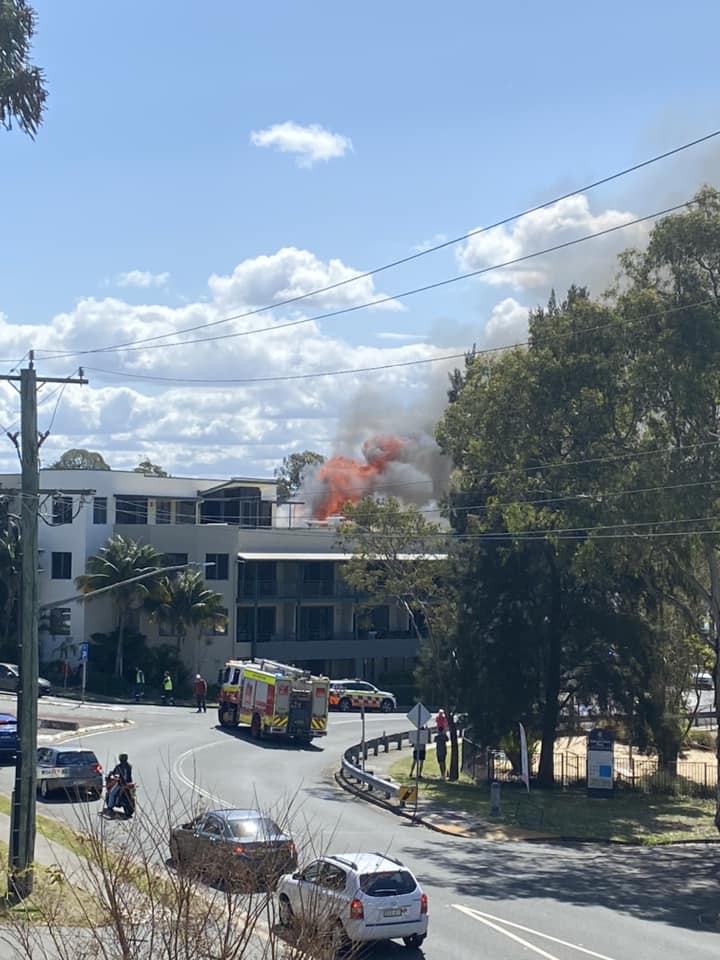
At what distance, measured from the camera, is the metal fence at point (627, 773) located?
138 feet

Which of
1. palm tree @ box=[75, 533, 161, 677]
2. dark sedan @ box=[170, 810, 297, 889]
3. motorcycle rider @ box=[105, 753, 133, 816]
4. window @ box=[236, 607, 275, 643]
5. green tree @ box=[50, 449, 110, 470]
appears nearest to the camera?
dark sedan @ box=[170, 810, 297, 889]

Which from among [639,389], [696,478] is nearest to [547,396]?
[639,389]

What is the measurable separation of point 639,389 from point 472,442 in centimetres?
599

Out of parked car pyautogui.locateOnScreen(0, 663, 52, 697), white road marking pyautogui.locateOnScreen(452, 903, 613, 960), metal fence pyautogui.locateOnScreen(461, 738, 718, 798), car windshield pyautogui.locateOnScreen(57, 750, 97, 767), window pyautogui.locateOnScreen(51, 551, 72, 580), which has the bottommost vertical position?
metal fence pyautogui.locateOnScreen(461, 738, 718, 798)

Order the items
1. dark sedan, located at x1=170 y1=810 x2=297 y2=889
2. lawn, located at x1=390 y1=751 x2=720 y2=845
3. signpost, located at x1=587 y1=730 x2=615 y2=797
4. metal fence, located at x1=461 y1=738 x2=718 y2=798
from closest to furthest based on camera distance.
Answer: dark sedan, located at x1=170 y1=810 x2=297 y2=889
lawn, located at x1=390 y1=751 x2=720 y2=845
signpost, located at x1=587 y1=730 x2=615 y2=797
metal fence, located at x1=461 y1=738 x2=718 y2=798

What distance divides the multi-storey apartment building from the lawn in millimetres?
28169

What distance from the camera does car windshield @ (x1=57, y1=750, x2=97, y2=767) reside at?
33.0m

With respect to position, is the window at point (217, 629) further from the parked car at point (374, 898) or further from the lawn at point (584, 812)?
the parked car at point (374, 898)

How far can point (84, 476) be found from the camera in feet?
241

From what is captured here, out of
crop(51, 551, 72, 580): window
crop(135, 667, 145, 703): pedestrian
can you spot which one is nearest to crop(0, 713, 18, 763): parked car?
crop(135, 667, 145, 703): pedestrian

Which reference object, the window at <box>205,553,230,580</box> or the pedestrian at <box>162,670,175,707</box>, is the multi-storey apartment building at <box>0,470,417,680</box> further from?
the pedestrian at <box>162,670,175,707</box>

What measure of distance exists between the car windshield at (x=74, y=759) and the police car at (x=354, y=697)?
33.7m

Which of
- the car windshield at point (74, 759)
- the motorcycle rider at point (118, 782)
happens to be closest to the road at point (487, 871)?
the motorcycle rider at point (118, 782)

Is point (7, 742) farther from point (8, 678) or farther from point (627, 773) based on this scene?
point (8, 678)
